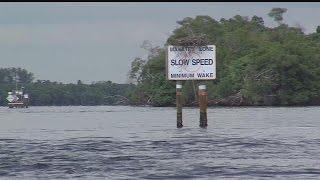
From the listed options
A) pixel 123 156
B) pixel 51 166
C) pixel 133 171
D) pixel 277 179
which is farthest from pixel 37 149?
pixel 277 179

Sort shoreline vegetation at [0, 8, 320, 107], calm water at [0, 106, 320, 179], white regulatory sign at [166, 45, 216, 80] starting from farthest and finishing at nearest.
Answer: shoreline vegetation at [0, 8, 320, 107]
white regulatory sign at [166, 45, 216, 80]
calm water at [0, 106, 320, 179]

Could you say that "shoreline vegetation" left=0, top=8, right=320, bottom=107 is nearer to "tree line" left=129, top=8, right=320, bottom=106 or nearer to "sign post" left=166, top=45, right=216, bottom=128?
"tree line" left=129, top=8, right=320, bottom=106

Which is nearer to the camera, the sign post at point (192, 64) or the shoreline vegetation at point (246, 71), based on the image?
the sign post at point (192, 64)

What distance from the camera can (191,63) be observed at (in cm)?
5128

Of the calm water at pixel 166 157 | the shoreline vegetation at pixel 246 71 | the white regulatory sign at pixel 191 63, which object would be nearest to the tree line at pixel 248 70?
the shoreline vegetation at pixel 246 71

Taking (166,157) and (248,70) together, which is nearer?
(166,157)

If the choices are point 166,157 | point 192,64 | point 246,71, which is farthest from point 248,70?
point 166,157

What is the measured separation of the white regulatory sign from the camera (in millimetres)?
51250

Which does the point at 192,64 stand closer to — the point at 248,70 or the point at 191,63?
the point at 191,63

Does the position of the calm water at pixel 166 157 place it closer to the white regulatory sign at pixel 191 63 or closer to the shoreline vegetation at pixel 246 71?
the white regulatory sign at pixel 191 63

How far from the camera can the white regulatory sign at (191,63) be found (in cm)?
5125

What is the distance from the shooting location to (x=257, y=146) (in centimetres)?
3588

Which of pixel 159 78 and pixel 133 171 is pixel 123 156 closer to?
pixel 133 171

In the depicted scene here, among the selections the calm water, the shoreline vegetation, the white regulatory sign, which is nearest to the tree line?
the shoreline vegetation
